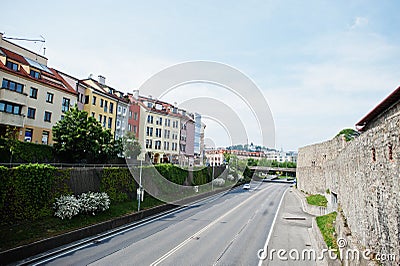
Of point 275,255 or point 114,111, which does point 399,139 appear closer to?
point 275,255

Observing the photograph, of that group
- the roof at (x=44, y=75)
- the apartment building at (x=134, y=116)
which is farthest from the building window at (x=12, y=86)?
the apartment building at (x=134, y=116)

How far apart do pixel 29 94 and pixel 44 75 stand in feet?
12.7

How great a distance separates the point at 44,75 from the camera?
108ft

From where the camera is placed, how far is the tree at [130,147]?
3747 centimetres

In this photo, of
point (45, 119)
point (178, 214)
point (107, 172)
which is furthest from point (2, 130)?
point (178, 214)

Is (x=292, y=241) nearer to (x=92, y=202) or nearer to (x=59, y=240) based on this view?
(x=92, y=202)

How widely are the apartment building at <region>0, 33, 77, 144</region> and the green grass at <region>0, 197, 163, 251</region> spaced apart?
15.3 metres

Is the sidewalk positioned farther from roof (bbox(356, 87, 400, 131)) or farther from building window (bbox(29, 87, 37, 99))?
building window (bbox(29, 87, 37, 99))

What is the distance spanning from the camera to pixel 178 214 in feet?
84.3

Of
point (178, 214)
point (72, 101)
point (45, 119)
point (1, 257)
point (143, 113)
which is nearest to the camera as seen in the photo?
point (1, 257)

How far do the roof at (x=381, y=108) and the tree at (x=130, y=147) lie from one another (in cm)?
2680

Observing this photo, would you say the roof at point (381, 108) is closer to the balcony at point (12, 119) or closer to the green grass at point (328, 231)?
the green grass at point (328, 231)

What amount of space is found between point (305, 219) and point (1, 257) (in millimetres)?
21980

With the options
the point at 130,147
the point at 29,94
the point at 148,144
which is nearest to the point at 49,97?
the point at 29,94
